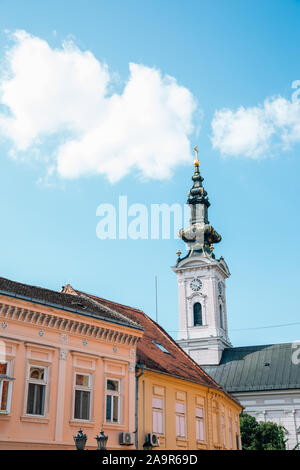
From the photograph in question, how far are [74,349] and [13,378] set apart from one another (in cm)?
265

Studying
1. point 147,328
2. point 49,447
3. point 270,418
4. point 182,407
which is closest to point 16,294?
point 49,447

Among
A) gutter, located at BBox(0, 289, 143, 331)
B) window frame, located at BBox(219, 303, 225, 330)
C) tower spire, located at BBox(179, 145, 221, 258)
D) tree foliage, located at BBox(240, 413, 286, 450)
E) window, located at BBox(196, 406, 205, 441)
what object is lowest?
window, located at BBox(196, 406, 205, 441)

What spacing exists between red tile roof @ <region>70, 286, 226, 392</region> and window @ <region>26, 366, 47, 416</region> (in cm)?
486

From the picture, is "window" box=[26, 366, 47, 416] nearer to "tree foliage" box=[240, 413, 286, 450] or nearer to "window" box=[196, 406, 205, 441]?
"window" box=[196, 406, 205, 441]

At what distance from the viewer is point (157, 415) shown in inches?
866

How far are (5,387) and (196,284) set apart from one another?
154ft

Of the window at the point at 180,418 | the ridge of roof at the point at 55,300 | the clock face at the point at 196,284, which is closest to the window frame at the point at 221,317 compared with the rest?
the clock face at the point at 196,284

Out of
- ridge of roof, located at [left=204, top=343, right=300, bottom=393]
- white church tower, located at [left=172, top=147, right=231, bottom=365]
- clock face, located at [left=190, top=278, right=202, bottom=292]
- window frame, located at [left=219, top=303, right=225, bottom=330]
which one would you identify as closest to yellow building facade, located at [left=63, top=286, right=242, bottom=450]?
ridge of roof, located at [left=204, top=343, right=300, bottom=393]

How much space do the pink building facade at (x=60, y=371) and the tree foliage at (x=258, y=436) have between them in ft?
76.4

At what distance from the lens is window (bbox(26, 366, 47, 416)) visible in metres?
17.7

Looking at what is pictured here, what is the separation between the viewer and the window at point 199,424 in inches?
947

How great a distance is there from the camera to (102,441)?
53.5 feet

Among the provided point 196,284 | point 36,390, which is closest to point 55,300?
point 36,390

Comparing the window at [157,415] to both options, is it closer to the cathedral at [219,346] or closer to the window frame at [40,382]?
the window frame at [40,382]
